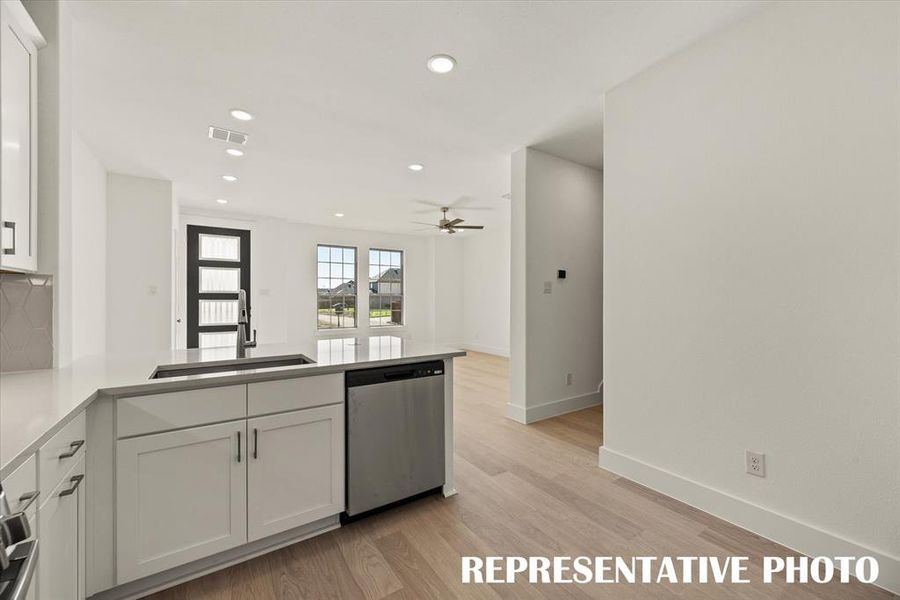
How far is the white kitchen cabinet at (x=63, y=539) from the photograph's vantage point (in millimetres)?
1056

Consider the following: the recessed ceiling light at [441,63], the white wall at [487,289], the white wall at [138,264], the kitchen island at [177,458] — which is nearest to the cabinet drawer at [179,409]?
the kitchen island at [177,458]

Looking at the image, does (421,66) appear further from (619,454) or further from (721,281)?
(619,454)

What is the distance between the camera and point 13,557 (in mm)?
749

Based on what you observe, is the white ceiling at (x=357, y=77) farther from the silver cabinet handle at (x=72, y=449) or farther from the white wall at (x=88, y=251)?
the silver cabinet handle at (x=72, y=449)

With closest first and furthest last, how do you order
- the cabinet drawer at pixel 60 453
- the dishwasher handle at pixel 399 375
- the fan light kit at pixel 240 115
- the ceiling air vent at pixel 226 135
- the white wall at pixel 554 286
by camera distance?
1. the cabinet drawer at pixel 60 453
2. the dishwasher handle at pixel 399 375
3. the fan light kit at pixel 240 115
4. the ceiling air vent at pixel 226 135
5. the white wall at pixel 554 286

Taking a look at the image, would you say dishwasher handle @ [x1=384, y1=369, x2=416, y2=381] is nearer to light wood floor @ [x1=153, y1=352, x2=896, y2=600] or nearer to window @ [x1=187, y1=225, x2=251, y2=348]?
light wood floor @ [x1=153, y1=352, x2=896, y2=600]

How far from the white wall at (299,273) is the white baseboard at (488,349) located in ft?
2.44

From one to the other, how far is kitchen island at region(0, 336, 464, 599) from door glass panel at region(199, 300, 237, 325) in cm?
457

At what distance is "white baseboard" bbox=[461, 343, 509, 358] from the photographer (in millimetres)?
7719

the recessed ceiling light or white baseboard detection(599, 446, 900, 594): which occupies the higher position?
the recessed ceiling light

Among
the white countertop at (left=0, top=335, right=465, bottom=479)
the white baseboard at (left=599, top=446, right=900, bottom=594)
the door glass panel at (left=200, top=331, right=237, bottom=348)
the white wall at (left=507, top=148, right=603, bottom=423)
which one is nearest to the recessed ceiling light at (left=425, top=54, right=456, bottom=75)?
the white wall at (left=507, top=148, right=603, bottom=423)

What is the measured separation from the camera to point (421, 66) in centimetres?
232

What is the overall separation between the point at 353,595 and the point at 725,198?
2612 millimetres

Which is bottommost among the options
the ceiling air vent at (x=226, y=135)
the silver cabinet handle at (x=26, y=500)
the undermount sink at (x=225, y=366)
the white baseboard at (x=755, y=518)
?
the white baseboard at (x=755, y=518)
